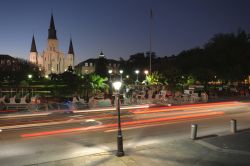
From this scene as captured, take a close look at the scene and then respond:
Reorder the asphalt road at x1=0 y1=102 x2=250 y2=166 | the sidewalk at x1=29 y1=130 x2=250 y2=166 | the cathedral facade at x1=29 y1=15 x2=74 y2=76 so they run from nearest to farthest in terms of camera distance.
Answer: the sidewalk at x1=29 y1=130 x2=250 y2=166
the asphalt road at x1=0 y1=102 x2=250 y2=166
the cathedral facade at x1=29 y1=15 x2=74 y2=76

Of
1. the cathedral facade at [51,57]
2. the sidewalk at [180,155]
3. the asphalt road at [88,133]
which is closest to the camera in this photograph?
the sidewalk at [180,155]

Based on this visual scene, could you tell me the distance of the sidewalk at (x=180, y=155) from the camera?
10203mm

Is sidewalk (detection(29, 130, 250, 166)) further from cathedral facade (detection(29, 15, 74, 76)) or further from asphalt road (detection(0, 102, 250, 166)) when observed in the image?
cathedral facade (detection(29, 15, 74, 76))

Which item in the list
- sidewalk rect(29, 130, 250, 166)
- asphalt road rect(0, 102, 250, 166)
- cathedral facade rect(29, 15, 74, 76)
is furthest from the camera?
cathedral facade rect(29, 15, 74, 76)

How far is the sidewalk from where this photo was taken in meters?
10.2

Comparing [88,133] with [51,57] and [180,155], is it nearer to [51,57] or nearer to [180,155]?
[180,155]

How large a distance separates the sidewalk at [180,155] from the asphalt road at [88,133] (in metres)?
0.88

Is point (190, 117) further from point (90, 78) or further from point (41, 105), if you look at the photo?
point (90, 78)

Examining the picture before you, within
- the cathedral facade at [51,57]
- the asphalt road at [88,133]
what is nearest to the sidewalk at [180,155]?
the asphalt road at [88,133]

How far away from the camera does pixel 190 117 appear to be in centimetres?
2092

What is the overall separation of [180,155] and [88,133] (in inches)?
230

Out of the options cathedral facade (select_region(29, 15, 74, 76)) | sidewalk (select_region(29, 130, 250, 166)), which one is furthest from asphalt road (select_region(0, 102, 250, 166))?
cathedral facade (select_region(29, 15, 74, 76))

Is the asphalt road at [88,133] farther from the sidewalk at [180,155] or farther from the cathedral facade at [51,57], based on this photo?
the cathedral facade at [51,57]

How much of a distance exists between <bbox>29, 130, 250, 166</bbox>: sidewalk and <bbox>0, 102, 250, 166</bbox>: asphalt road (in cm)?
88
